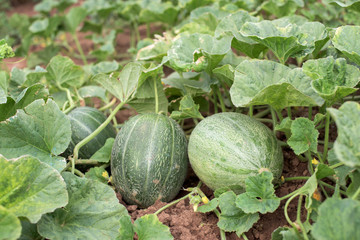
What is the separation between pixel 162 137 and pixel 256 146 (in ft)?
1.72

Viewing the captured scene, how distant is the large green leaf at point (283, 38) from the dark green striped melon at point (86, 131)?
112cm

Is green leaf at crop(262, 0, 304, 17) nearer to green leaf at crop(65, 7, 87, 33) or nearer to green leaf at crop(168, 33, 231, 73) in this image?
green leaf at crop(168, 33, 231, 73)

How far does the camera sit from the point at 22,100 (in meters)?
2.15

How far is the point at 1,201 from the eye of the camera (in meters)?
1.57

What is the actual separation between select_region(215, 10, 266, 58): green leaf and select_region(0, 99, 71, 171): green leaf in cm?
107

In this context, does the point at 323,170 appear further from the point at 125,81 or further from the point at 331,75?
the point at 125,81

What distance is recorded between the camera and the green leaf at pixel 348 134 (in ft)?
4.27

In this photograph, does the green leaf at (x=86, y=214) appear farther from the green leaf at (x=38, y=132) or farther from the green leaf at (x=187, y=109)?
the green leaf at (x=187, y=109)

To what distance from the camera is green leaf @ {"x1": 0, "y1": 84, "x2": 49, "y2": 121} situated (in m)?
2.10

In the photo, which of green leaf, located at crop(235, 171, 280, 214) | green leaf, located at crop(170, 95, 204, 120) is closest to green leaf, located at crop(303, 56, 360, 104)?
green leaf, located at crop(235, 171, 280, 214)

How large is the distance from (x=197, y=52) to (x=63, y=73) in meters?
1.20

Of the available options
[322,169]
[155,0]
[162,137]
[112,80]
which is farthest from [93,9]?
[322,169]

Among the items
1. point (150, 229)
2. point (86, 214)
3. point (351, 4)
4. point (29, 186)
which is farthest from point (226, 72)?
point (29, 186)

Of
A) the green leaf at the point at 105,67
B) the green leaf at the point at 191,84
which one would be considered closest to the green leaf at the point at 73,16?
the green leaf at the point at 105,67
